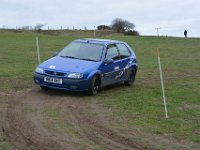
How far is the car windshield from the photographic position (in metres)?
14.3

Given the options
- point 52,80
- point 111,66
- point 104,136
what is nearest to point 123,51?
point 111,66

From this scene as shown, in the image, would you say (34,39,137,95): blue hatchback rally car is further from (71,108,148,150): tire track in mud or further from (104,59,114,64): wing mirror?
(71,108,148,150): tire track in mud

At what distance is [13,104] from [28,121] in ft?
6.59

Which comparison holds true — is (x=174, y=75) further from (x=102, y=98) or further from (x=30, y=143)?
(x=30, y=143)

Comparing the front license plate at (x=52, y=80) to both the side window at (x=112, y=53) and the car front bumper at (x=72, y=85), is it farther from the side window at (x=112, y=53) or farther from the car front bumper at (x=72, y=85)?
the side window at (x=112, y=53)

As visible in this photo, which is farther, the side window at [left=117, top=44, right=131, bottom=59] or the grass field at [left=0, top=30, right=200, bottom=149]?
the side window at [left=117, top=44, right=131, bottom=59]

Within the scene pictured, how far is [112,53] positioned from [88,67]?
5.56ft

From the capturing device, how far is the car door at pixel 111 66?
14250 millimetres

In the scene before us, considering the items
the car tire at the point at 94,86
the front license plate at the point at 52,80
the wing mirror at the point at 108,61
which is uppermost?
the wing mirror at the point at 108,61

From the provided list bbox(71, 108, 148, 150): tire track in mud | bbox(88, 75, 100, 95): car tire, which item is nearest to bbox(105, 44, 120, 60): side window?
bbox(88, 75, 100, 95): car tire

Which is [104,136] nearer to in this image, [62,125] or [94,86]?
[62,125]

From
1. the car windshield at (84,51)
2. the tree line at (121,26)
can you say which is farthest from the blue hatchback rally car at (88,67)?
the tree line at (121,26)

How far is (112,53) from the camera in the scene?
49.1 feet

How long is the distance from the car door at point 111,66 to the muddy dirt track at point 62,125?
1.37 metres
